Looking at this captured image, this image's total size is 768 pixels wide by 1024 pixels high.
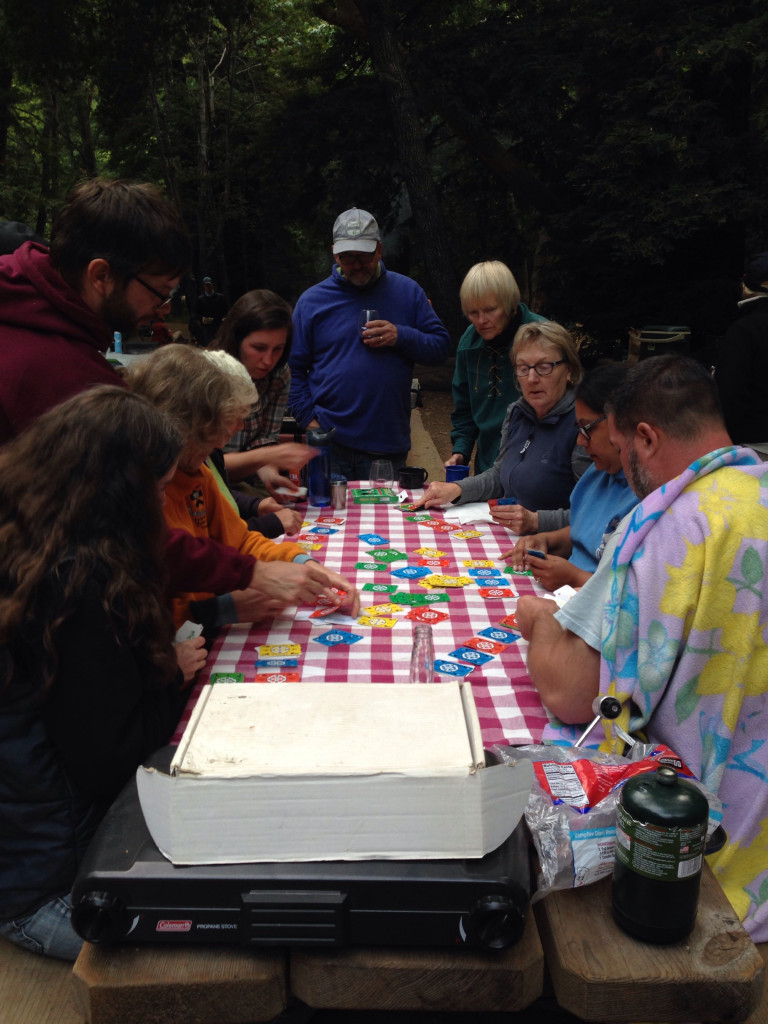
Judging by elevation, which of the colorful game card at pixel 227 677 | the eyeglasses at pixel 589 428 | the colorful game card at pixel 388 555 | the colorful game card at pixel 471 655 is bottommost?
the colorful game card at pixel 388 555

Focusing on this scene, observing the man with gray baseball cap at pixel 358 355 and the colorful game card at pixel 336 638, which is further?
the man with gray baseball cap at pixel 358 355

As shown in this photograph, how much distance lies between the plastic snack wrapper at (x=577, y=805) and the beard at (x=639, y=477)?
70 centimetres

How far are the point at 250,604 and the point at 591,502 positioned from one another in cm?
123

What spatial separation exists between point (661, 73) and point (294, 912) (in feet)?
37.1

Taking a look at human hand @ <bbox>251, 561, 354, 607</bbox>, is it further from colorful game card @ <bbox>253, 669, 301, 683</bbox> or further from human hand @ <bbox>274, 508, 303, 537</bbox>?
human hand @ <bbox>274, 508, 303, 537</bbox>

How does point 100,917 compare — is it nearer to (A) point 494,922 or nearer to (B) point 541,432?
(A) point 494,922

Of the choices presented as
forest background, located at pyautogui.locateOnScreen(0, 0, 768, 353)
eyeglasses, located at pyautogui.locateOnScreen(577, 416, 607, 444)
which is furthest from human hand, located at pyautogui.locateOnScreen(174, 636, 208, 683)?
forest background, located at pyautogui.locateOnScreen(0, 0, 768, 353)

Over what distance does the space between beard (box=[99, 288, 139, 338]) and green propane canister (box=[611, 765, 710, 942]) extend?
179cm

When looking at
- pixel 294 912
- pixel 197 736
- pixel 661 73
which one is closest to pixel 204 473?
pixel 197 736

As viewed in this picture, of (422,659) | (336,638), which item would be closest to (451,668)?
(422,659)

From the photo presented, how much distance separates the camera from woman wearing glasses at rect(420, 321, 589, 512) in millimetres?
3332

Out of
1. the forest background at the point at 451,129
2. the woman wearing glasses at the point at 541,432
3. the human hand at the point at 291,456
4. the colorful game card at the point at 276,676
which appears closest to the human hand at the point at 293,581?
the colorful game card at the point at 276,676

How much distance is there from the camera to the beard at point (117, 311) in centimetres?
224

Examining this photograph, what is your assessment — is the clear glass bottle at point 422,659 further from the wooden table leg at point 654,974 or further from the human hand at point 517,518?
the human hand at point 517,518
